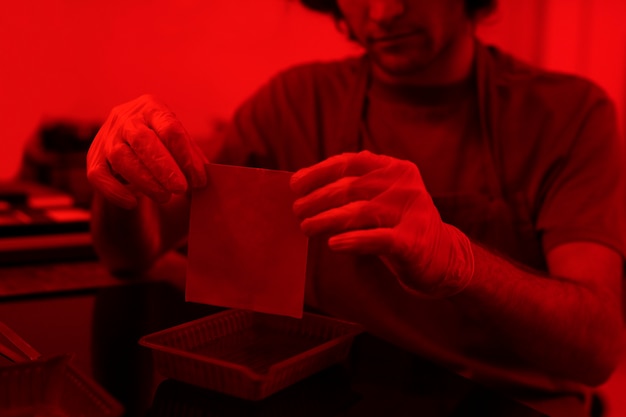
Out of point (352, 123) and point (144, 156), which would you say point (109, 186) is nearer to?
point (144, 156)

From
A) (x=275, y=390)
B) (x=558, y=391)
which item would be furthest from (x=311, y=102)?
(x=275, y=390)

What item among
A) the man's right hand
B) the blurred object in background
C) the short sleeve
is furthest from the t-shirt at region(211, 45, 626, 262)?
the blurred object in background

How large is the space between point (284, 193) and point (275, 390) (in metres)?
0.22

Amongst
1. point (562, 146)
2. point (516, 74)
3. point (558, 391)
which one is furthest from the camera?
point (516, 74)

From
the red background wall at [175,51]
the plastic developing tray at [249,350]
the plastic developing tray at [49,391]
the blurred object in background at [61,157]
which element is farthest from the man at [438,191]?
the red background wall at [175,51]

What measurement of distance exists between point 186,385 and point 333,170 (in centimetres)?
29

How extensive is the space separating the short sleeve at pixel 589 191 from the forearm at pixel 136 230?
0.66 m

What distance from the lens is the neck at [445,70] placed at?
1340 mm

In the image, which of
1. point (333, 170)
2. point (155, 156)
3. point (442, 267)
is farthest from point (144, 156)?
point (442, 267)

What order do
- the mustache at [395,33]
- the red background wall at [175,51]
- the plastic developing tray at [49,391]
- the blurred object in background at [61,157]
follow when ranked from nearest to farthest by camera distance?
the plastic developing tray at [49,391], the mustache at [395,33], the blurred object in background at [61,157], the red background wall at [175,51]

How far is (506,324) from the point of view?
0.94 m

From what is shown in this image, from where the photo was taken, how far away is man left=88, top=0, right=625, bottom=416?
80cm

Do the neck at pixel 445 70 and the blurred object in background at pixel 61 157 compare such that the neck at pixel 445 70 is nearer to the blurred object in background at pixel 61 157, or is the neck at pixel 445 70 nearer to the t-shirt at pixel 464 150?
the t-shirt at pixel 464 150

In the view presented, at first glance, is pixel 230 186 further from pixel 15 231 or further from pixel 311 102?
pixel 15 231
